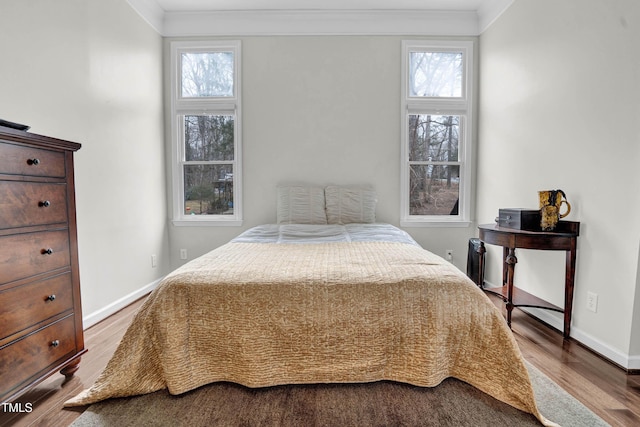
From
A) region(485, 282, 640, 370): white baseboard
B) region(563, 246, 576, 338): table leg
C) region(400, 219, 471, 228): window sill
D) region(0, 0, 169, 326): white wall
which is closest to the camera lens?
region(485, 282, 640, 370): white baseboard

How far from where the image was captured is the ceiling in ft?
11.0

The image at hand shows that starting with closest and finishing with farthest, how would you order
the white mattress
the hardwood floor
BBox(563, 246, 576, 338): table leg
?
the hardwood floor
BBox(563, 246, 576, 338): table leg
the white mattress

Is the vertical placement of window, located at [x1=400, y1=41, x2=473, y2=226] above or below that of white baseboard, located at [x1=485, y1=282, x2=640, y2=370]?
above

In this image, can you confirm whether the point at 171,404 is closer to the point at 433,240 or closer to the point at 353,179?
the point at 353,179

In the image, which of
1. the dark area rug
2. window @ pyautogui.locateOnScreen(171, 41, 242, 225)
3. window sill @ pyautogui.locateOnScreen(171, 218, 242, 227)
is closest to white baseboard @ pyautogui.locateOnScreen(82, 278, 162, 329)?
window sill @ pyautogui.locateOnScreen(171, 218, 242, 227)

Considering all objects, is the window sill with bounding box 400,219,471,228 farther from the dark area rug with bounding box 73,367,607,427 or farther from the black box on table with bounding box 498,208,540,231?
the dark area rug with bounding box 73,367,607,427

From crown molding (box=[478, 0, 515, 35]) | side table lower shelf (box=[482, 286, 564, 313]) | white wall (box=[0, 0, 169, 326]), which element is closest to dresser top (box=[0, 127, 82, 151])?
white wall (box=[0, 0, 169, 326])

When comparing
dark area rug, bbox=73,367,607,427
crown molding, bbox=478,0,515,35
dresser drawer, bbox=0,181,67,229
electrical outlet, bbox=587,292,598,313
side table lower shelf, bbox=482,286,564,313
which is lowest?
dark area rug, bbox=73,367,607,427

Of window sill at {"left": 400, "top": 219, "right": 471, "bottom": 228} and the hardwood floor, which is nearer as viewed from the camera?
the hardwood floor

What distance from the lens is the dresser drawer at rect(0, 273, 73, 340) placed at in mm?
1354

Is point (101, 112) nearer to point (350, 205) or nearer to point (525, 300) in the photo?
point (350, 205)

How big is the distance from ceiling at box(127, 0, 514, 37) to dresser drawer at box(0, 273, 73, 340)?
9.48 ft

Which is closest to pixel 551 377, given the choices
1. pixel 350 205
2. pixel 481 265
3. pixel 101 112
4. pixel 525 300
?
pixel 525 300

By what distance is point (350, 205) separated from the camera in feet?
11.2
